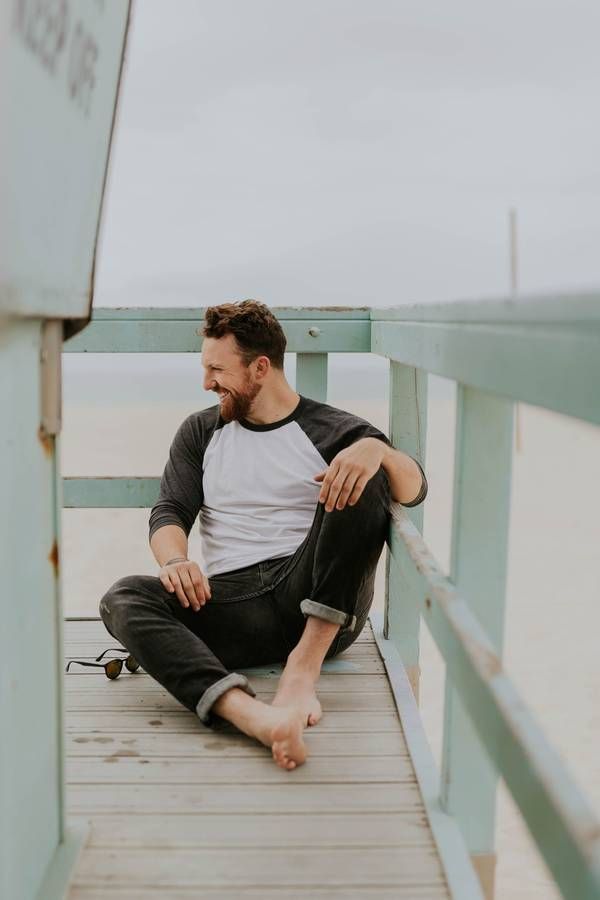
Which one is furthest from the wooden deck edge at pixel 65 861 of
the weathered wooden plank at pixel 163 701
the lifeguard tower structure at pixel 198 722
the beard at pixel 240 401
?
the beard at pixel 240 401

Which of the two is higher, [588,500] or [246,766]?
[246,766]

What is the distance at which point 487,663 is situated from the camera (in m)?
1.22

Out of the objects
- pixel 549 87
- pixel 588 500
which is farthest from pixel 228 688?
pixel 549 87

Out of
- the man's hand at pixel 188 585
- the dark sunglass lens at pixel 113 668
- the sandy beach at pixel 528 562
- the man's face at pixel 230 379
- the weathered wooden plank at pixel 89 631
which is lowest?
the sandy beach at pixel 528 562

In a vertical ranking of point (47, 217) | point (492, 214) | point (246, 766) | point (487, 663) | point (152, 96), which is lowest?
point (246, 766)

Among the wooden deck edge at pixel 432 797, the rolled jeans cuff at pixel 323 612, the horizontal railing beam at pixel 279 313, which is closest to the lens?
the wooden deck edge at pixel 432 797

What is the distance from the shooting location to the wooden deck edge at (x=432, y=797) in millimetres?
1480

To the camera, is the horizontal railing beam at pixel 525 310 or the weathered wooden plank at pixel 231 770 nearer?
the horizontal railing beam at pixel 525 310

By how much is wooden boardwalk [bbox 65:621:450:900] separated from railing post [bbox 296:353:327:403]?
1.03m

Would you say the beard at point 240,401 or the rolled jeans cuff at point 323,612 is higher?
the beard at point 240,401

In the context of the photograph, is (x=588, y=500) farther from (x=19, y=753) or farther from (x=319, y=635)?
(x=19, y=753)

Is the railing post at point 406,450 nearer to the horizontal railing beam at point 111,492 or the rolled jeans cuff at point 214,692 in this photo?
the rolled jeans cuff at point 214,692

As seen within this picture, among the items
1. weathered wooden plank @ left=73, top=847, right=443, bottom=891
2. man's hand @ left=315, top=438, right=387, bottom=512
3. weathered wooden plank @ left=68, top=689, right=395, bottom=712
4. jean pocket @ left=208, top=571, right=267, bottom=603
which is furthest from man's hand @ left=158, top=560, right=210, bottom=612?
weathered wooden plank @ left=73, top=847, right=443, bottom=891

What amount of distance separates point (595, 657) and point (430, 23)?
53.1m
